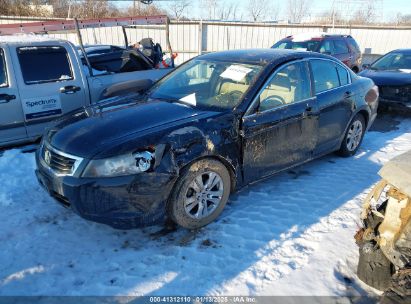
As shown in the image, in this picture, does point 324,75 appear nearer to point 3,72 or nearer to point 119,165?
point 119,165

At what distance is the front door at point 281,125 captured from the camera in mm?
3637

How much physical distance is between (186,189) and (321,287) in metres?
1.36

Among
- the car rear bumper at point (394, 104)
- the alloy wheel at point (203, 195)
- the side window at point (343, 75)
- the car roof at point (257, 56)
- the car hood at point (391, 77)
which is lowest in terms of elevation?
the car rear bumper at point (394, 104)

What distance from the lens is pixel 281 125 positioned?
386 centimetres

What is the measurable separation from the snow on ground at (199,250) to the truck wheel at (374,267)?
0.10 m

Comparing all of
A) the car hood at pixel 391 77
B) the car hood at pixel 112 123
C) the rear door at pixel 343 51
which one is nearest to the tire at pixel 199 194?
the car hood at pixel 112 123

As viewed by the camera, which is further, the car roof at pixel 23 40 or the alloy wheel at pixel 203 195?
the car roof at pixel 23 40

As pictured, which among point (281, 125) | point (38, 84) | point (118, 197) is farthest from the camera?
point (38, 84)

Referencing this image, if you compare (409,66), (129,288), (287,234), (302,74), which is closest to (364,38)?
(409,66)

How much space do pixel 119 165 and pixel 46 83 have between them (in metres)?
3.04

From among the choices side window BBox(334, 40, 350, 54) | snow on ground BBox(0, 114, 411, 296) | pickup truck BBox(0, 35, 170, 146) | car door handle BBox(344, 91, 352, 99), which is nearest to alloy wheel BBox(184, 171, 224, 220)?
snow on ground BBox(0, 114, 411, 296)

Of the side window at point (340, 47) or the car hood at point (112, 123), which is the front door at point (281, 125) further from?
the side window at point (340, 47)

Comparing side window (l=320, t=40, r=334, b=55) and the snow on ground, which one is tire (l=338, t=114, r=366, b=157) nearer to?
the snow on ground

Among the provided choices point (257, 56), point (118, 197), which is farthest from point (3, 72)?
point (257, 56)
